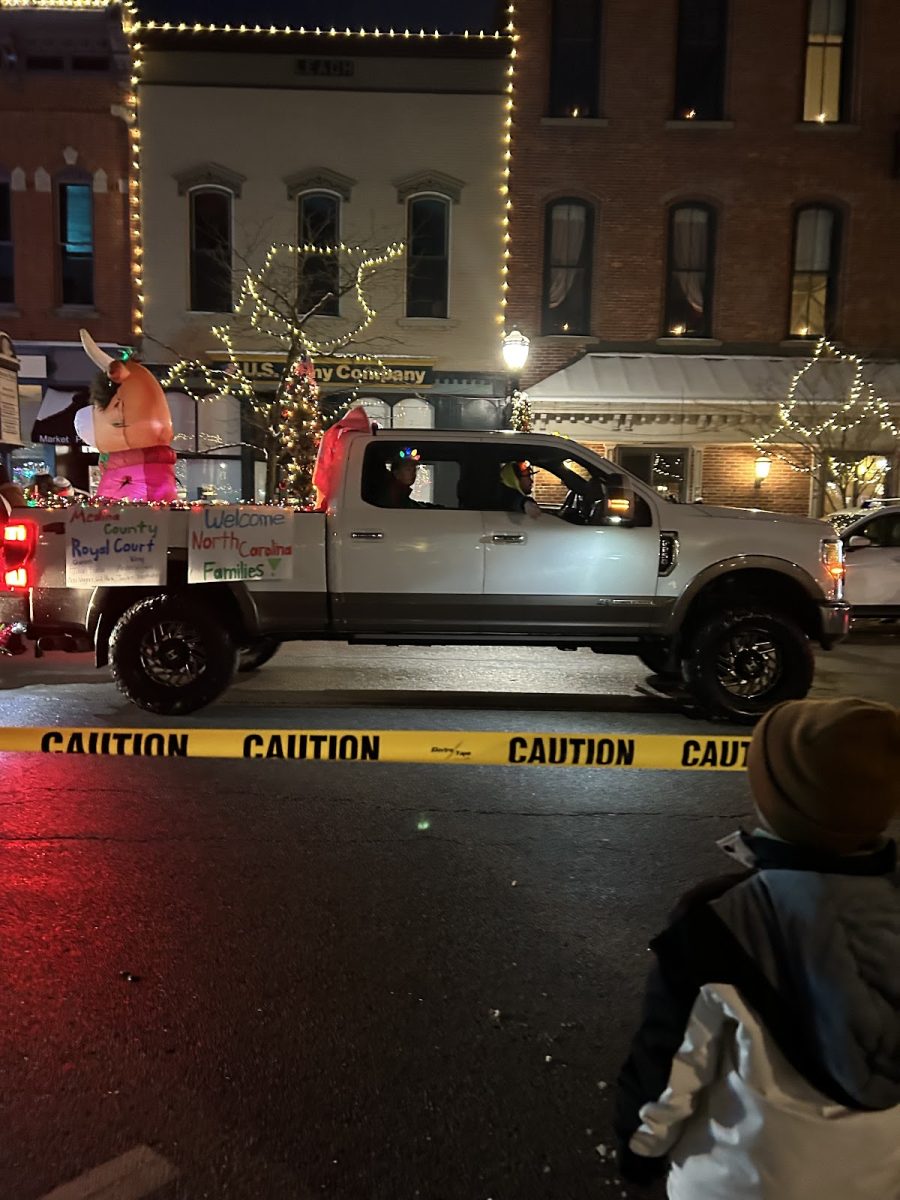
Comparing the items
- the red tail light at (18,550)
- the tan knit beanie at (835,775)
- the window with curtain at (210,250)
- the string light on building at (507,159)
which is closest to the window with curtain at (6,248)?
the window with curtain at (210,250)

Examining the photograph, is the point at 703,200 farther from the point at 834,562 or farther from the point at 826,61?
the point at 834,562

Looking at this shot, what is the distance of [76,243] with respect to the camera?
17.8 metres

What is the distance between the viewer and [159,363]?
17.7 metres

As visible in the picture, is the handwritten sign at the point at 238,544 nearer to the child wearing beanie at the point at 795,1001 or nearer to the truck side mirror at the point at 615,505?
the truck side mirror at the point at 615,505

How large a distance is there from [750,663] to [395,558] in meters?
2.72

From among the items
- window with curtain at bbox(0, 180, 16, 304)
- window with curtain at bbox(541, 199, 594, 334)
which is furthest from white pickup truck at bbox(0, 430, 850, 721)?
window with curtain at bbox(0, 180, 16, 304)

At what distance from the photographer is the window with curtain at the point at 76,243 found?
17.7 metres

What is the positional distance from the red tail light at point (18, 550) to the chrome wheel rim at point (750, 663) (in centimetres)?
500

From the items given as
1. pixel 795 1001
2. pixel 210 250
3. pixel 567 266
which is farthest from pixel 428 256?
pixel 795 1001

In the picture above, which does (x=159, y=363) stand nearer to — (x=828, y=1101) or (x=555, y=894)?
(x=555, y=894)

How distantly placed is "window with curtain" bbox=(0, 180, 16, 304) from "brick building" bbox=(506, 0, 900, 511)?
31.1ft

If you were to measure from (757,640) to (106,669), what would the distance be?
588 cm

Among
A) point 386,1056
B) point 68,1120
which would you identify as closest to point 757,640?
point 386,1056

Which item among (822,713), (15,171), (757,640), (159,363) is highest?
(15,171)
